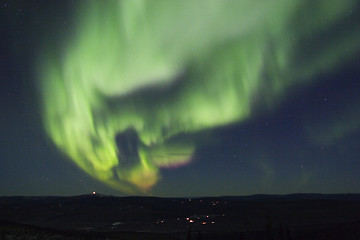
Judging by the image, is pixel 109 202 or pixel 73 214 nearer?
pixel 73 214

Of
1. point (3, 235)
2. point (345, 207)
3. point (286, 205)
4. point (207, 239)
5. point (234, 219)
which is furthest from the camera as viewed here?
point (286, 205)

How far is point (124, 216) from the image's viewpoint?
138 m

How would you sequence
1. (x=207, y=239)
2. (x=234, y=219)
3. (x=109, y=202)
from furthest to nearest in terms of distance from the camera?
(x=109, y=202) < (x=234, y=219) < (x=207, y=239)

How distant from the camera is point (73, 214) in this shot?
14200 cm

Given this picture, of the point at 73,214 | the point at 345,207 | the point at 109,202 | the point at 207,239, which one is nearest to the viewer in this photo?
the point at 207,239

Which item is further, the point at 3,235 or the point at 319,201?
the point at 319,201

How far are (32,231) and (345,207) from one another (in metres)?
117

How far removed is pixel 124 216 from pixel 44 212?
36.5 metres

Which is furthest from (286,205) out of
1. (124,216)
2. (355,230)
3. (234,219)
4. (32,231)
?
(32,231)

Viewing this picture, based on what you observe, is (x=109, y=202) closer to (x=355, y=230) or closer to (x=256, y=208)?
(x=256, y=208)

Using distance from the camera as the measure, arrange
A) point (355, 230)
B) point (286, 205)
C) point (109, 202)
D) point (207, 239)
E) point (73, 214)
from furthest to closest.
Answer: point (109, 202), point (286, 205), point (73, 214), point (207, 239), point (355, 230)

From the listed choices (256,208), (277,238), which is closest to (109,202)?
(256,208)

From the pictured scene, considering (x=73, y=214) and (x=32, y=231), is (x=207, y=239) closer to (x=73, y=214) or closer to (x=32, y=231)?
(x=32, y=231)

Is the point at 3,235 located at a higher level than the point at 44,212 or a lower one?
lower
